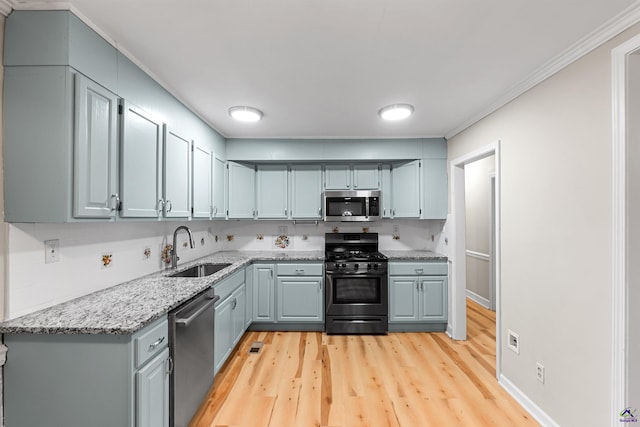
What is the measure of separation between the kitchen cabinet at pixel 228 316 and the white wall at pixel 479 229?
3.53 metres

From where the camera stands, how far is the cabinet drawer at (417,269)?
339 centimetres

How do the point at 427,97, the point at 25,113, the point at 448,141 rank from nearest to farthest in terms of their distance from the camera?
the point at 25,113, the point at 427,97, the point at 448,141

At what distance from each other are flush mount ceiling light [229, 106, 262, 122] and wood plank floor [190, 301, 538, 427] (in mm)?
2330

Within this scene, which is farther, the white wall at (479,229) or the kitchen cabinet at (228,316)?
the white wall at (479,229)

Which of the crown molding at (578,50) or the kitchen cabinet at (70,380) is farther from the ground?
Answer: the crown molding at (578,50)

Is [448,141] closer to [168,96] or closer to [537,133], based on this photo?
[537,133]

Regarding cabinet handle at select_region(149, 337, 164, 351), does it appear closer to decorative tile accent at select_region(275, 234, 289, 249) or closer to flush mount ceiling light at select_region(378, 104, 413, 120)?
flush mount ceiling light at select_region(378, 104, 413, 120)

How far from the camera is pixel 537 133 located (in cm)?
197

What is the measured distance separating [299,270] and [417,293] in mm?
1449

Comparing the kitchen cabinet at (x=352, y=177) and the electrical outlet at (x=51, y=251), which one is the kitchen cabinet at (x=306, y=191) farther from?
the electrical outlet at (x=51, y=251)

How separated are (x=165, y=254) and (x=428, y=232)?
329cm

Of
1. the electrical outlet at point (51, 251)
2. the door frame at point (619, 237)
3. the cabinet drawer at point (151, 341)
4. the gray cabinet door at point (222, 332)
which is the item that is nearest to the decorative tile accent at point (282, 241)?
the gray cabinet door at point (222, 332)

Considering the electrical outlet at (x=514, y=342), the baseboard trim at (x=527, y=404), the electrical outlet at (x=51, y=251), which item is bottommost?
the baseboard trim at (x=527, y=404)

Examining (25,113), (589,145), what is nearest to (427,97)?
(589,145)
